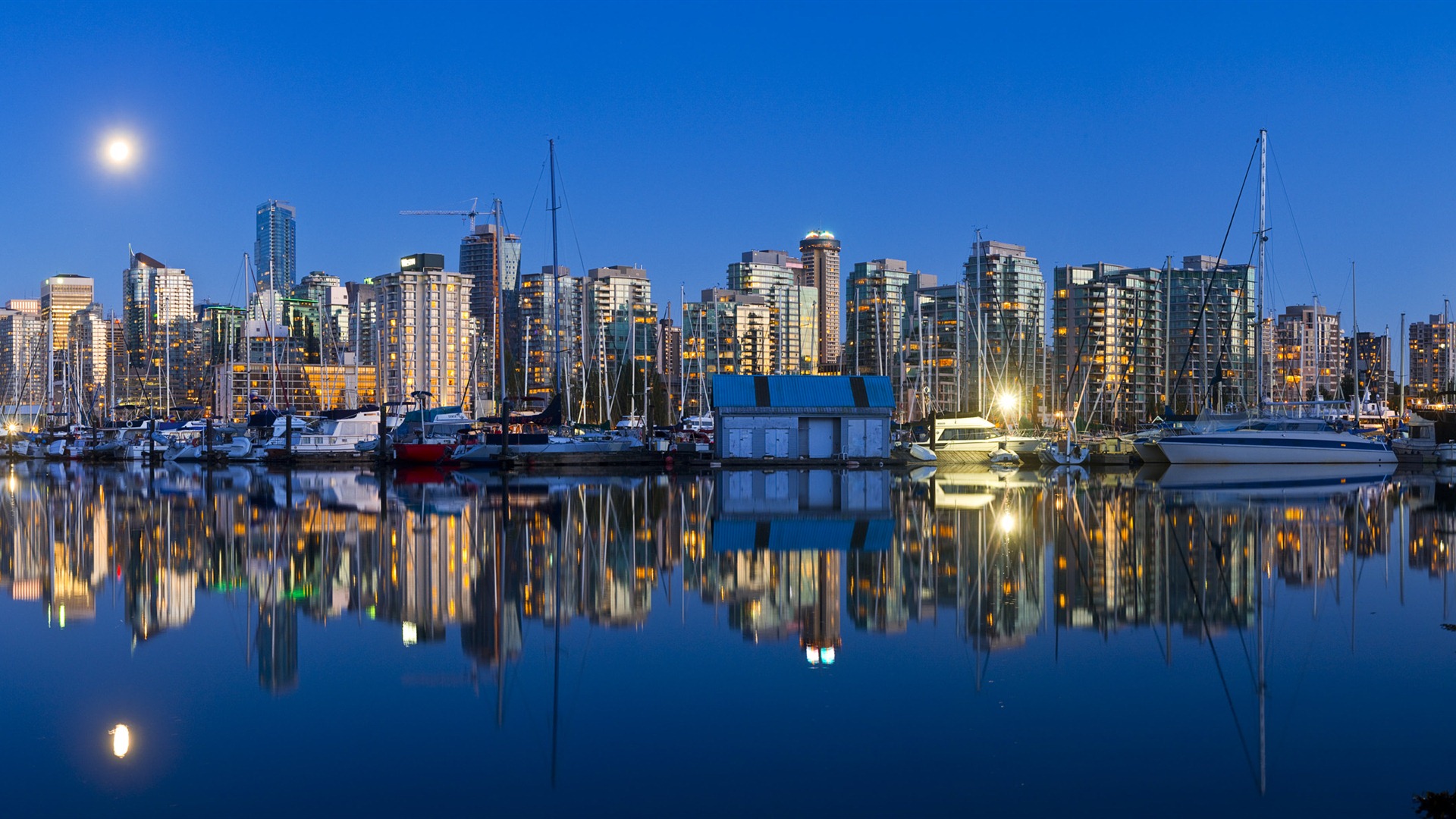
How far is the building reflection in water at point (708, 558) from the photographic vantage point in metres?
16.4

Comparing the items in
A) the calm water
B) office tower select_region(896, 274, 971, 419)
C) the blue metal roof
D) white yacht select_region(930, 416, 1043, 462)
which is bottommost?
the calm water

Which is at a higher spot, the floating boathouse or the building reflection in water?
the floating boathouse

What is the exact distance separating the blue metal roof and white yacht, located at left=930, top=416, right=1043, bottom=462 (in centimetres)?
432

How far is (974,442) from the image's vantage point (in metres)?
69.6

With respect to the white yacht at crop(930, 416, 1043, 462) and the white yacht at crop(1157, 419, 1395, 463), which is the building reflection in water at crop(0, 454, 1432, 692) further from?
the white yacht at crop(930, 416, 1043, 462)

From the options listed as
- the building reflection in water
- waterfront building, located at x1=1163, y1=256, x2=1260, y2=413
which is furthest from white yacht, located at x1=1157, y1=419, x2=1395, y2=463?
waterfront building, located at x1=1163, y1=256, x2=1260, y2=413

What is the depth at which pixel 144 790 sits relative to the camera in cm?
934

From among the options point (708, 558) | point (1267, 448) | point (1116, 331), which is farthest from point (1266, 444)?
point (1116, 331)

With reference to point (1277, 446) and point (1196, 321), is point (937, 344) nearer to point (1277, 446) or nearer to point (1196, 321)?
point (1196, 321)

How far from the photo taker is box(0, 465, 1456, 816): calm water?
30.8ft

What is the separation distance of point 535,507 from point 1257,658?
81.1 ft

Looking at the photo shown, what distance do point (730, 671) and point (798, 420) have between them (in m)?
53.5

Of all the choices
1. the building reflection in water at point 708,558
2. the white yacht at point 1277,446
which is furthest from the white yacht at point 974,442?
the building reflection in water at point 708,558

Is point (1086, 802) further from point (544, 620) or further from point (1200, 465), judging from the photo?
point (1200, 465)
